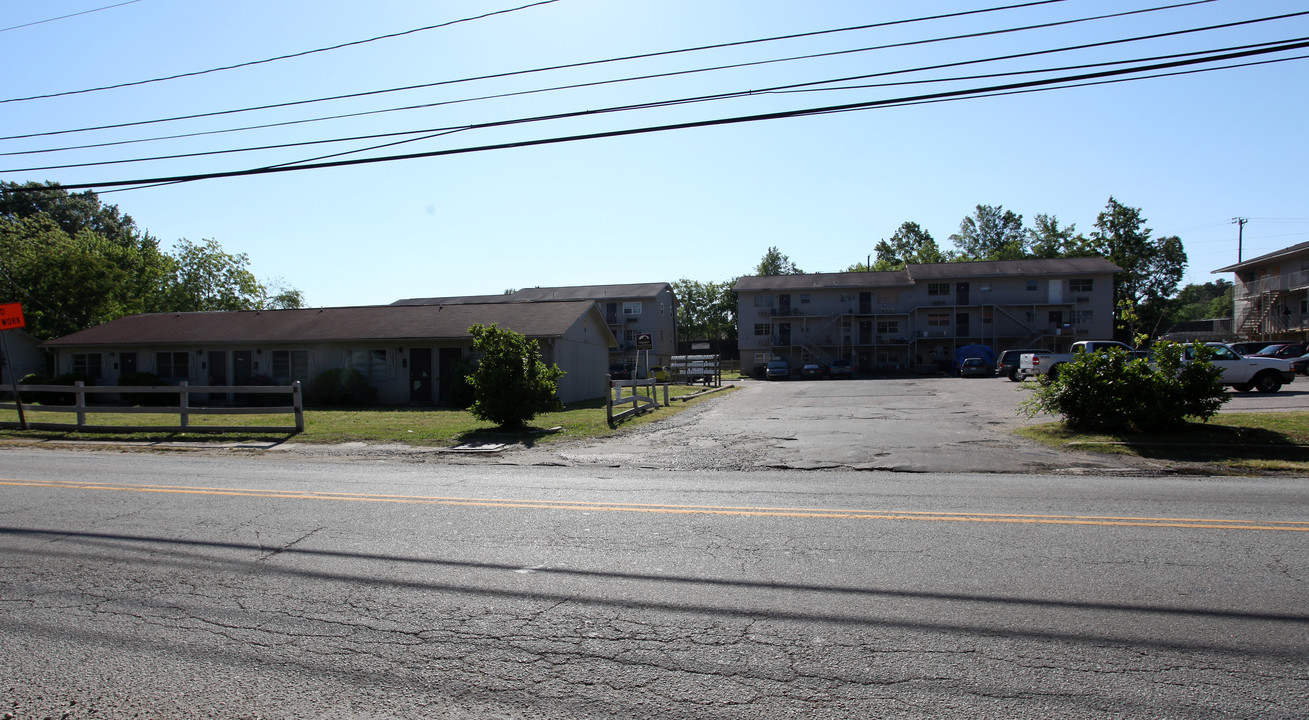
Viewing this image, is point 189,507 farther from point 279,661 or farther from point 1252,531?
point 1252,531

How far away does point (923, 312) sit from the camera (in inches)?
2281

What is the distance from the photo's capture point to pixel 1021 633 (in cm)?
408

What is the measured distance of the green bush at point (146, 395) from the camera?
26547mm


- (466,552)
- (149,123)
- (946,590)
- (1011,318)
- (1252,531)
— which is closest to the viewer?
(946,590)

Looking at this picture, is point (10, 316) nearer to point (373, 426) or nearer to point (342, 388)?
point (373, 426)

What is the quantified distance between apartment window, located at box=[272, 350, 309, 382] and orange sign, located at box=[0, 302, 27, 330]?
11595mm

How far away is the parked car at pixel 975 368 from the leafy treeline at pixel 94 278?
49094 mm

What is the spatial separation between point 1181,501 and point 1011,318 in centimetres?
5410

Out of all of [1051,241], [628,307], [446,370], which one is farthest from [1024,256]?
[446,370]

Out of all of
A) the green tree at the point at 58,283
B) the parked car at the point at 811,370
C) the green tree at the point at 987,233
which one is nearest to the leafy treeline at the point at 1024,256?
the green tree at the point at 987,233

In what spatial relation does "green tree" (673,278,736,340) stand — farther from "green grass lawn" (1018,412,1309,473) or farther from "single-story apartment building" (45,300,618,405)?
"green grass lawn" (1018,412,1309,473)

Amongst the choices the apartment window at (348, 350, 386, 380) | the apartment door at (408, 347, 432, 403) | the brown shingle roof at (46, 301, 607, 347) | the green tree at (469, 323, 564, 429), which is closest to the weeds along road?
the green tree at (469, 323, 564, 429)

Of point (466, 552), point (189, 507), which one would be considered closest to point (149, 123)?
point (189, 507)

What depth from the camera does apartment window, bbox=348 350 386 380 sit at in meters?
27.7
